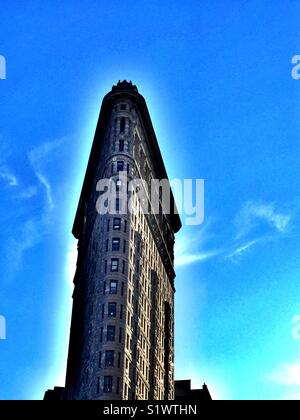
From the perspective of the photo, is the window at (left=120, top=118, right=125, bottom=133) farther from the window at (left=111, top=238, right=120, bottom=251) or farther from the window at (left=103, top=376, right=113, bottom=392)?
the window at (left=103, top=376, right=113, bottom=392)

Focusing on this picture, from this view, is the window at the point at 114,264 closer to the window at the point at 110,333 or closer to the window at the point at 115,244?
the window at the point at 115,244

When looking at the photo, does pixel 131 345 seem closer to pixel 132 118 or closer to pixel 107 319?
→ pixel 107 319

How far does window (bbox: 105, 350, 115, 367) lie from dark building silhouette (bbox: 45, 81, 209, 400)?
157mm

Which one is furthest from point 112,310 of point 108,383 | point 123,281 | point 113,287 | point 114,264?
point 108,383

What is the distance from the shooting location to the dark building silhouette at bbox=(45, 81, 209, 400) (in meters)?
102

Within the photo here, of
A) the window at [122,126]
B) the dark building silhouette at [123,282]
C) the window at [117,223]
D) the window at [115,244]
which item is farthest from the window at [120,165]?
the window at [115,244]

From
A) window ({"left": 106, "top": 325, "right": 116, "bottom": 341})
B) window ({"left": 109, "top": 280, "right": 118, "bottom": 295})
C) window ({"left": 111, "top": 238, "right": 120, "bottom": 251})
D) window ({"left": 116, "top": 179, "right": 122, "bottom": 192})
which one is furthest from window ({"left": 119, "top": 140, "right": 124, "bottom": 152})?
window ({"left": 106, "top": 325, "right": 116, "bottom": 341})

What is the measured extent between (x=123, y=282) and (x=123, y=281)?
171 millimetres

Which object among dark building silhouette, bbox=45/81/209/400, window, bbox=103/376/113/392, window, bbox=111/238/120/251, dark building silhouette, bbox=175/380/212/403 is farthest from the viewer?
dark building silhouette, bbox=175/380/212/403
